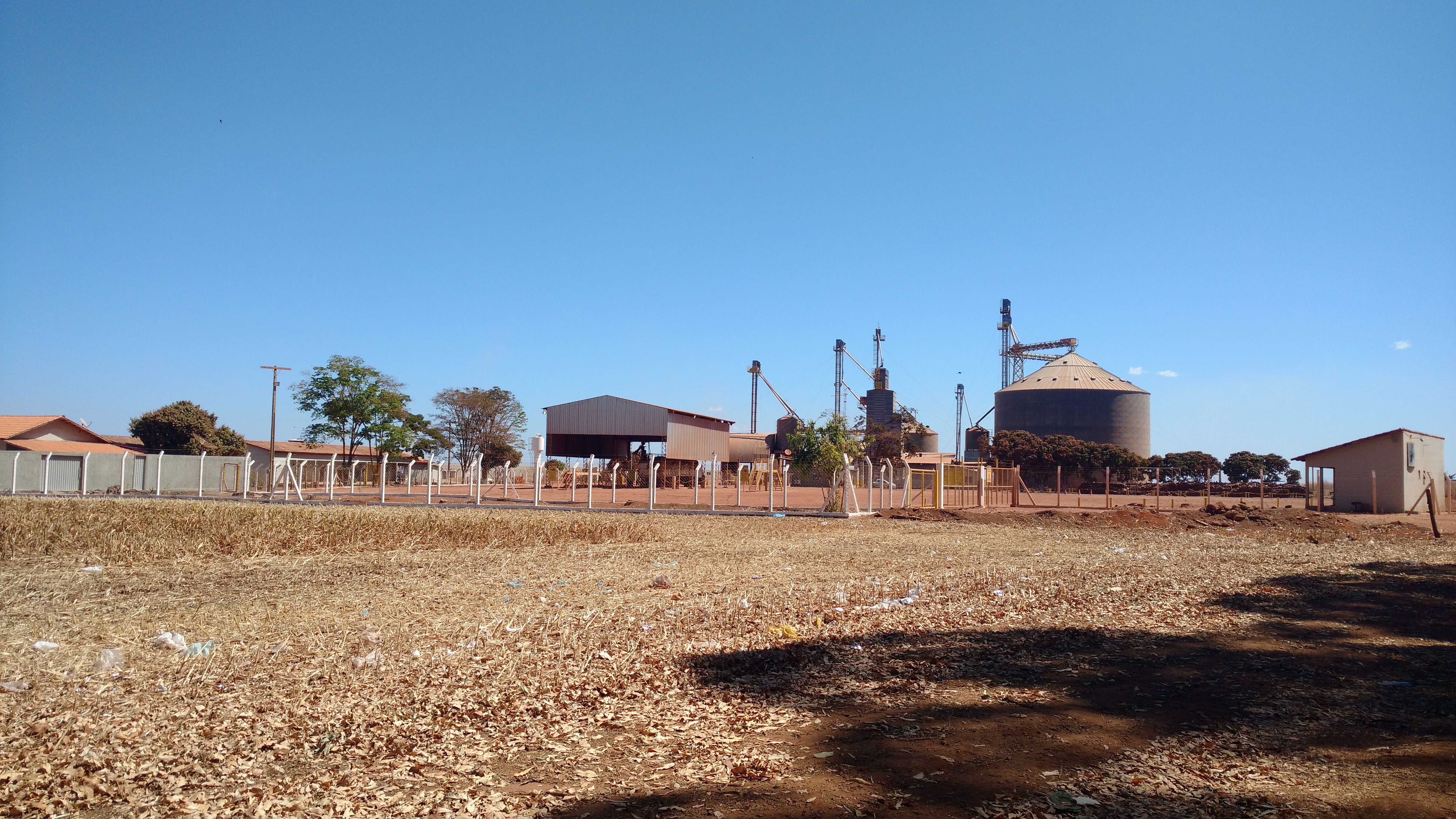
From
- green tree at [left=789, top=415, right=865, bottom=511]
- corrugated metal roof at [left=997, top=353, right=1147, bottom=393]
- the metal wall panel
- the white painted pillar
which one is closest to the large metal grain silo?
corrugated metal roof at [left=997, top=353, right=1147, bottom=393]

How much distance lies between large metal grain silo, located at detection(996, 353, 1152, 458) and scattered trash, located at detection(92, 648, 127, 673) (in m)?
73.4

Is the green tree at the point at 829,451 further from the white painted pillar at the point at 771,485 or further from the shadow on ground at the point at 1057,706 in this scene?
the shadow on ground at the point at 1057,706

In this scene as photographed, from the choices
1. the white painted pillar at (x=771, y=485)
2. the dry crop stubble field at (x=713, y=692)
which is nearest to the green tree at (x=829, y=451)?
the white painted pillar at (x=771, y=485)

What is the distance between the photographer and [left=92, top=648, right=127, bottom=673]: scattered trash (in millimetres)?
5426

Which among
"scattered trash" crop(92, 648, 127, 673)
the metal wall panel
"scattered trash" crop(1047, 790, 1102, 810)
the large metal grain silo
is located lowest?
"scattered trash" crop(1047, 790, 1102, 810)

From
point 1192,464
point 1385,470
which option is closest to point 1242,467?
point 1192,464

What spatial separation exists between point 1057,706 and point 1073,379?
3191 inches

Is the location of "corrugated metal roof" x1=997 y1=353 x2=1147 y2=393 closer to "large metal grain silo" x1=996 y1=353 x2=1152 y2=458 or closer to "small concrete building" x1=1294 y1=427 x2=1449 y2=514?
"large metal grain silo" x1=996 y1=353 x2=1152 y2=458

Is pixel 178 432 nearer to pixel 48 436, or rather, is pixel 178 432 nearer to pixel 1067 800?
pixel 48 436

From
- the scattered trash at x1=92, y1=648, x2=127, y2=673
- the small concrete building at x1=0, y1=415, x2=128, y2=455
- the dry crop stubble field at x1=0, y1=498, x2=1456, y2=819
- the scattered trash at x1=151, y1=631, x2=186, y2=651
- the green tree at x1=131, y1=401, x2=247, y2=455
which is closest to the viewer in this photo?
the dry crop stubble field at x1=0, y1=498, x2=1456, y2=819

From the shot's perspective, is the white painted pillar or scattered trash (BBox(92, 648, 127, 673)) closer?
scattered trash (BBox(92, 648, 127, 673))

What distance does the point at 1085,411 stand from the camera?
76125 mm

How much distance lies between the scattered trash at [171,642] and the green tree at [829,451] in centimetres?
2168

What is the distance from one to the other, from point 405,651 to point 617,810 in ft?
9.84
